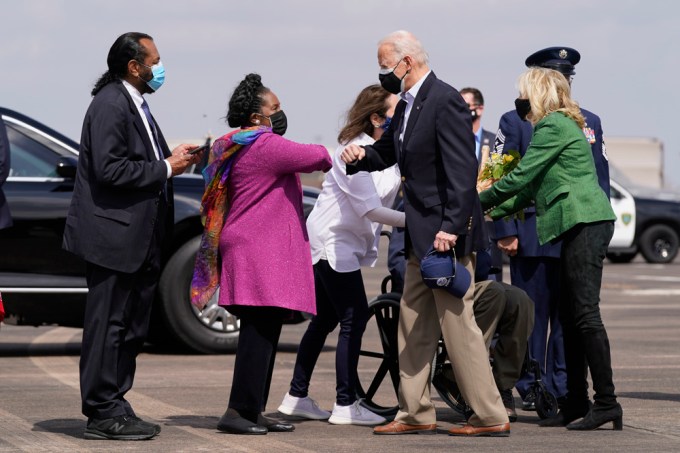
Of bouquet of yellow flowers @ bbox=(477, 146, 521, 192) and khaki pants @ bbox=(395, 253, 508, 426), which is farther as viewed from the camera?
bouquet of yellow flowers @ bbox=(477, 146, 521, 192)

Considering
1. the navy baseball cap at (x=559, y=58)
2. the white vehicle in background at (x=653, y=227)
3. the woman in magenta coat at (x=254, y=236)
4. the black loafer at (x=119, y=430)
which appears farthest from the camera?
the white vehicle in background at (x=653, y=227)

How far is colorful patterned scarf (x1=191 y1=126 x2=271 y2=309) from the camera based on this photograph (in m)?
7.66

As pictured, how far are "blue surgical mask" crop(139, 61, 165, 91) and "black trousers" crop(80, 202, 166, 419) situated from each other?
2.37 ft

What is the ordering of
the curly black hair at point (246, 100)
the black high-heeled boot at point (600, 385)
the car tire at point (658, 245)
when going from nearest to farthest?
the curly black hair at point (246, 100), the black high-heeled boot at point (600, 385), the car tire at point (658, 245)

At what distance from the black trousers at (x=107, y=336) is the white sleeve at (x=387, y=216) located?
4.14ft

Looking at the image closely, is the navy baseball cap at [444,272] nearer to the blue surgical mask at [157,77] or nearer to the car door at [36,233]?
the blue surgical mask at [157,77]

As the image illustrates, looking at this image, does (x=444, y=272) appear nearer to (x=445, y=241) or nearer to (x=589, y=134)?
(x=445, y=241)

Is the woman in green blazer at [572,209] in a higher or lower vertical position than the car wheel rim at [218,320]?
higher

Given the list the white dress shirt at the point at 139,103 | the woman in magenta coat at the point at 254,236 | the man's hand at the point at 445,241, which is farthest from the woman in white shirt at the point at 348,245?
the white dress shirt at the point at 139,103

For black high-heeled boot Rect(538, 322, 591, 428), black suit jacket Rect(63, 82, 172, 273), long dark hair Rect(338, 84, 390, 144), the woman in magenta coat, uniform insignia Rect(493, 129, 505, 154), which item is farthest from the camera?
uniform insignia Rect(493, 129, 505, 154)

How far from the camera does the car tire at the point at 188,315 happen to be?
38.1 ft

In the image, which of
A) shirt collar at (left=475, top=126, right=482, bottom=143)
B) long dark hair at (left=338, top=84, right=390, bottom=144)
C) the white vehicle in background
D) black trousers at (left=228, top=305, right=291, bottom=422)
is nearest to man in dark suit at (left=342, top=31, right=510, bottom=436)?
long dark hair at (left=338, top=84, right=390, bottom=144)

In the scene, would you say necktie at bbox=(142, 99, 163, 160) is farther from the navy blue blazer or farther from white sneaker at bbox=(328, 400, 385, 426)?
the navy blue blazer

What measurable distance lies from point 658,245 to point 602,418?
68.2ft
